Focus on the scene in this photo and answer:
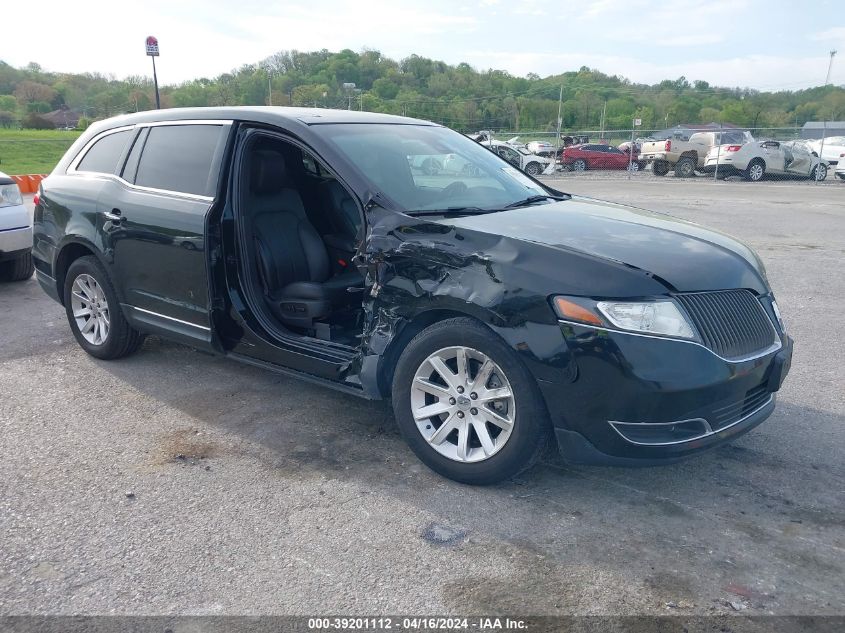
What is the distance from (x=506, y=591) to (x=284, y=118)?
9.27 ft

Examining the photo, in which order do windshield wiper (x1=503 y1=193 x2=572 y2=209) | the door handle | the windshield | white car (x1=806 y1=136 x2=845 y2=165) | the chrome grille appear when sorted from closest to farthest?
the chrome grille
the windshield
windshield wiper (x1=503 y1=193 x2=572 y2=209)
the door handle
white car (x1=806 y1=136 x2=845 y2=165)

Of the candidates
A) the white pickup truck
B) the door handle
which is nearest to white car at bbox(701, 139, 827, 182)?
the white pickup truck

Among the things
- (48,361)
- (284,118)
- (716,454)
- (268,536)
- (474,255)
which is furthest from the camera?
(48,361)

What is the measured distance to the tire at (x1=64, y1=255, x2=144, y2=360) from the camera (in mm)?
5168

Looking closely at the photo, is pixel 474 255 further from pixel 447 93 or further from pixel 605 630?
pixel 447 93

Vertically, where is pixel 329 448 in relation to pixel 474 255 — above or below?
below

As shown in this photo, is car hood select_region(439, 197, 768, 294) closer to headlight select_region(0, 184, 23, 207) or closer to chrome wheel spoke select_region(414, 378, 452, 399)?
chrome wheel spoke select_region(414, 378, 452, 399)

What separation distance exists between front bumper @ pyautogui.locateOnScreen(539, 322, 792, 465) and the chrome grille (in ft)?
0.30

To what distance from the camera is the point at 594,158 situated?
30438 millimetres

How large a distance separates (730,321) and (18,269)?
748cm

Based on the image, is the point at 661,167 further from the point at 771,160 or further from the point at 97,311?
the point at 97,311

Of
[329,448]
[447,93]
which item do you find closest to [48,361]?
[329,448]

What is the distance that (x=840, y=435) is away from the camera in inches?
161

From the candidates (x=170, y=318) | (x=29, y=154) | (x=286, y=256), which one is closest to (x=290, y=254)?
(x=286, y=256)
